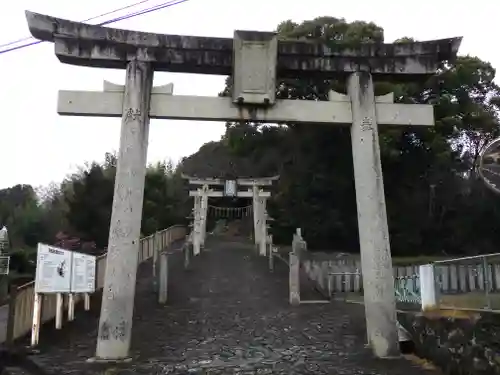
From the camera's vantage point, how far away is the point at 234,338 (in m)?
11.1

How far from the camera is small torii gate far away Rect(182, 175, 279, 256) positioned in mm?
30203

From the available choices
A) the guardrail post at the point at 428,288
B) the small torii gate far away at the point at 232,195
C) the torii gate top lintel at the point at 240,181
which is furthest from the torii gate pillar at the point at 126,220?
the torii gate top lintel at the point at 240,181

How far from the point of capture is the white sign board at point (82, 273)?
1146cm

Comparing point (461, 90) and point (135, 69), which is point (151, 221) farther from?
point (135, 69)

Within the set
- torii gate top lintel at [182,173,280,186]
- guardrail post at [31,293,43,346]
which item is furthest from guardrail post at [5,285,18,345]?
torii gate top lintel at [182,173,280,186]

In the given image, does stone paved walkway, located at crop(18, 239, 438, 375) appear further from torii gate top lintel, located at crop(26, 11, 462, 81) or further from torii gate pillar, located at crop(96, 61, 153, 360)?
torii gate top lintel, located at crop(26, 11, 462, 81)

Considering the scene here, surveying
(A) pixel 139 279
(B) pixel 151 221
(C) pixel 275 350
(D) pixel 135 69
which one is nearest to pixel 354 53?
(D) pixel 135 69

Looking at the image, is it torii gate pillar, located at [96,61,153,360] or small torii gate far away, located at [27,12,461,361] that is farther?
small torii gate far away, located at [27,12,461,361]

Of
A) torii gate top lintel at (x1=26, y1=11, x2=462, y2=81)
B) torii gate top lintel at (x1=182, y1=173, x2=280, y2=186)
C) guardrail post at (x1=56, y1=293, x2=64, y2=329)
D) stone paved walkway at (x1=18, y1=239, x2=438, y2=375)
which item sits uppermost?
torii gate top lintel at (x1=182, y1=173, x2=280, y2=186)

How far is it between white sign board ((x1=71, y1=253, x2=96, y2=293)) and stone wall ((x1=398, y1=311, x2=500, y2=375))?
726 cm

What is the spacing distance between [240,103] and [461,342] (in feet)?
18.8

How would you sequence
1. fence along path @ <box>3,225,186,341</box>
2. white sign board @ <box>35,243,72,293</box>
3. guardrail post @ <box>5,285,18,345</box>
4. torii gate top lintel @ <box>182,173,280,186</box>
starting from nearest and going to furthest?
guardrail post @ <box>5,285,18,345</box> < fence along path @ <box>3,225,186,341</box> < white sign board @ <box>35,243,72,293</box> < torii gate top lintel @ <box>182,173,280,186</box>

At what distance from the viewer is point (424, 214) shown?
33688mm

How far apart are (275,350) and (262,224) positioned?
66.8 feet
